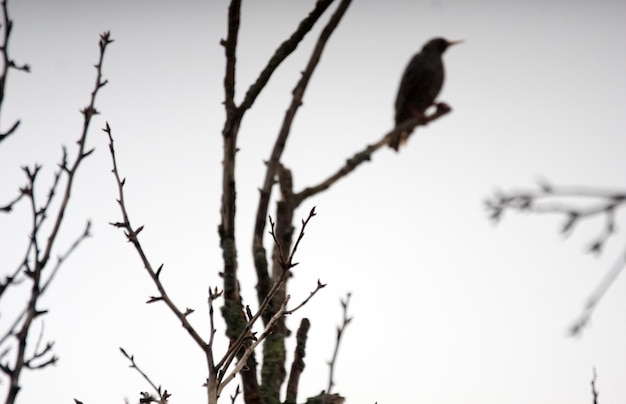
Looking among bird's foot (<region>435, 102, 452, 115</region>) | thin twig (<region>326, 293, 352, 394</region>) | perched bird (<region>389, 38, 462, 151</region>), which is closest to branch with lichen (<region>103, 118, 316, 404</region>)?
thin twig (<region>326, 293, 352, 394</region>)

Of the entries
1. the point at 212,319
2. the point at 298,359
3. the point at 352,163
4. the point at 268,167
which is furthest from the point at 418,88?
the point at 212,319

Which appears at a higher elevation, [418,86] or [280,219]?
[418,86]

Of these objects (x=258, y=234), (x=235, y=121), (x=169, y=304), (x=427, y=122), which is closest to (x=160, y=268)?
(x=169, y=304)

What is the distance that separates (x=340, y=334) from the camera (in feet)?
6.59

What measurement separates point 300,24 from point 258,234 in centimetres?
96

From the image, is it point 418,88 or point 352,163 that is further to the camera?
point 418,88

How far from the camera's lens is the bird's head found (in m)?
10.4

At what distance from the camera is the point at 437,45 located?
10.5 m

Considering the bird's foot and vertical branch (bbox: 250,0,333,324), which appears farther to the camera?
the bird's foot

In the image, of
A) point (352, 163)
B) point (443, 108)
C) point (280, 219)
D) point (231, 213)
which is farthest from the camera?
point (443, 108)

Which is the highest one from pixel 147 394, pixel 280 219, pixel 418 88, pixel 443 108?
pixel 418 88

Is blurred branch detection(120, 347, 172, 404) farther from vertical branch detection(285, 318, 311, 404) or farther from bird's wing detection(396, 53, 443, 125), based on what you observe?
bird's wing detection(396, 53, 443, 125)

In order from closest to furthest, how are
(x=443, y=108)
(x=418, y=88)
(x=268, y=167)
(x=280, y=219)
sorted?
(x=268, y=167) < (x=280, y=219) < (x=443, y=108) < (x=418, y=88)

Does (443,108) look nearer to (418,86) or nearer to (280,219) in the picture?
(418,86)
